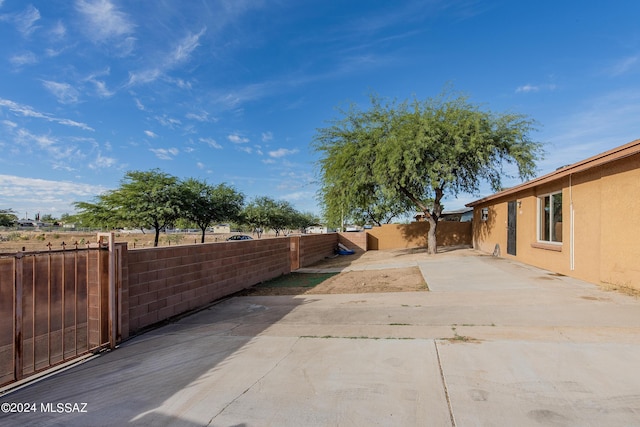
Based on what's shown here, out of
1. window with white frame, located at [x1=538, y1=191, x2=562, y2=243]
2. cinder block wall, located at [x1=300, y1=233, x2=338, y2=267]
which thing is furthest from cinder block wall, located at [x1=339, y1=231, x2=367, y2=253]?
window with white frame, located at [x1=538, y1=191, x2=562, y2=243]

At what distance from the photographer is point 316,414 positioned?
294 centimetres

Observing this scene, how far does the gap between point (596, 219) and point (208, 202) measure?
29557 mm

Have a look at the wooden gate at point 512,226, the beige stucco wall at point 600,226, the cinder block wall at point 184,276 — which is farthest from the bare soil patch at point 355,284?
the wooden gate at point 512,226

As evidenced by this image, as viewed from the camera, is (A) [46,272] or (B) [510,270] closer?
(A) [46,272]

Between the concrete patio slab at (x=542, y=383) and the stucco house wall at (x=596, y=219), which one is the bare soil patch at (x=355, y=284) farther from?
the concrete patio slab at (x=542, y=383)

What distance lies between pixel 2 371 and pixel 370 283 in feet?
28.0

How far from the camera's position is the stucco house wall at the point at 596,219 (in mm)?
6812

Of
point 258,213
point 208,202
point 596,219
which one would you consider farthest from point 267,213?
point 596,219

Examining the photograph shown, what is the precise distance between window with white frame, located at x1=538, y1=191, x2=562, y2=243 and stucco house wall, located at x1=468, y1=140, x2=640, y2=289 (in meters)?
0.13

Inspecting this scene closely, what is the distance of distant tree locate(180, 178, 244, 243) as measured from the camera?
2856 centimetres

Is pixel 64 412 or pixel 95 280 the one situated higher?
pixel 95 280

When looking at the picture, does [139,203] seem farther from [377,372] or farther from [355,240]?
[377,372]

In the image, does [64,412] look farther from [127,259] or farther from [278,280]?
[278,280]

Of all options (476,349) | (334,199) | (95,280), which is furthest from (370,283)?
(334,199)
